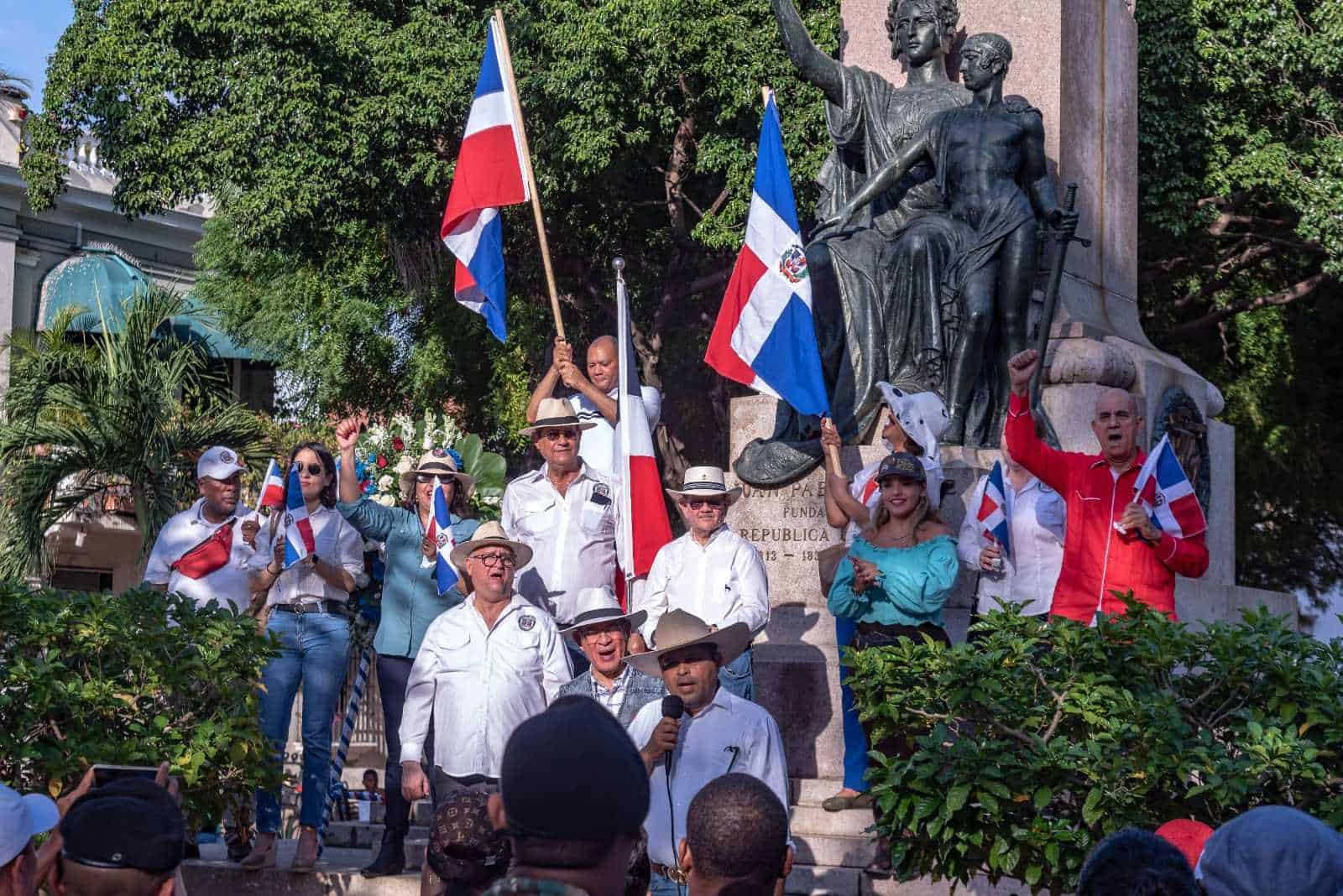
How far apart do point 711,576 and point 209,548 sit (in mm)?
2433

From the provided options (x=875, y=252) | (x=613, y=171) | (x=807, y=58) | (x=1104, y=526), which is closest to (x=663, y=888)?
(x=1104, y=526)

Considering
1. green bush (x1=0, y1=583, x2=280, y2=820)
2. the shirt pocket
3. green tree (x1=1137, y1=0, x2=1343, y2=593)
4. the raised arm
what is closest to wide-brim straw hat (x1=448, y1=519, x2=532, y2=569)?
the shirt pocket

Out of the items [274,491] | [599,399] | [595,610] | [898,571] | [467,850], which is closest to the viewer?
[467,850]

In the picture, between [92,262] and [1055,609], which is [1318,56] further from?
[92,262]

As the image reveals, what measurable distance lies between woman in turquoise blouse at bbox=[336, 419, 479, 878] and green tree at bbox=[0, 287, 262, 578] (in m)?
11.6

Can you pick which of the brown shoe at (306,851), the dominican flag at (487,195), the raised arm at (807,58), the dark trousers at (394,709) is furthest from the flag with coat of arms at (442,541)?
the raised arm at (807,58)

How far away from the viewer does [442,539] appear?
8.58 meters

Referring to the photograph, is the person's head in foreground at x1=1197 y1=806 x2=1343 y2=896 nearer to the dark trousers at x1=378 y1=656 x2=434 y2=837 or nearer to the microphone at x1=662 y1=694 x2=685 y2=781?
the microphone at x1=662 y1=694 x2=685 y2=781

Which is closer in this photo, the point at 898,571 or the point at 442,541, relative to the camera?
the point at 898,571

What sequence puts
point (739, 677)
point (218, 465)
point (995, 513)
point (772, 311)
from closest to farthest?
point (739, 677), point (995, 513), point (218, 465), point (772, 311)

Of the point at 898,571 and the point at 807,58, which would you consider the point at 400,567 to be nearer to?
the point at 898,571

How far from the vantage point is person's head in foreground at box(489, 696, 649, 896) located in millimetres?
2707

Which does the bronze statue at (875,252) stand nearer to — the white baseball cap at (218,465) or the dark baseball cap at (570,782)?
the white baseball cap at (218,465)

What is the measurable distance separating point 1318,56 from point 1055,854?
15267 mm
